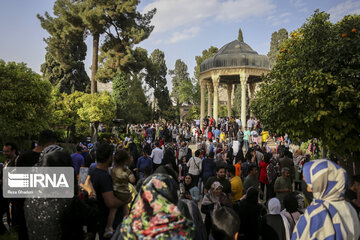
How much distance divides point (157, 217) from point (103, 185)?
134 centimetres

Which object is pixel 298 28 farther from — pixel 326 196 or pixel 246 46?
pixel 246 46

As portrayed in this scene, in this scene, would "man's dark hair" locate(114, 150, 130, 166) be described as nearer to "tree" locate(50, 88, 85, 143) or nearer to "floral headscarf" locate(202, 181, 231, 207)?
"floral headscarf" locate(202, 181, 231, 207)

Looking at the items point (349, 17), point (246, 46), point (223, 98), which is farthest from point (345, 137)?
point (223, 98)

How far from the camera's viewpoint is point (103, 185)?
3287mm

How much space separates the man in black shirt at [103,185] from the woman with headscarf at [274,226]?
189 centimetres

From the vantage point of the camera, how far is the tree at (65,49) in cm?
2644

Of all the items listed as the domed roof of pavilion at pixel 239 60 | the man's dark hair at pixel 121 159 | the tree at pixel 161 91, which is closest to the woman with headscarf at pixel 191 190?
the man's dark hair at pixel 121 159

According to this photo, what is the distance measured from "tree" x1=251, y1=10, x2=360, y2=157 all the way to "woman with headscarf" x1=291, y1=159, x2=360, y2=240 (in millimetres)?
4009

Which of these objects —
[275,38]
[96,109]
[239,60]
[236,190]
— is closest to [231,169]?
[236,190]

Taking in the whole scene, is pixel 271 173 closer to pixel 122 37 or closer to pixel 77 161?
pixel 77 161

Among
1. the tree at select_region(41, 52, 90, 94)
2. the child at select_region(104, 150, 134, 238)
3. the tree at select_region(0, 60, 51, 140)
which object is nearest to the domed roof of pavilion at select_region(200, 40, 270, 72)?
the tree at select_region(0, 60, 51, 140)

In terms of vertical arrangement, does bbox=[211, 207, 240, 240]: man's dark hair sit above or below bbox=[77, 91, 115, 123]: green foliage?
below

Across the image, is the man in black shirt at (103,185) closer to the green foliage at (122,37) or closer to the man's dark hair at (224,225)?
the man's dark hair at (224,225)

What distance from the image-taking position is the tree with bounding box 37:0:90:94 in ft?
86.7
